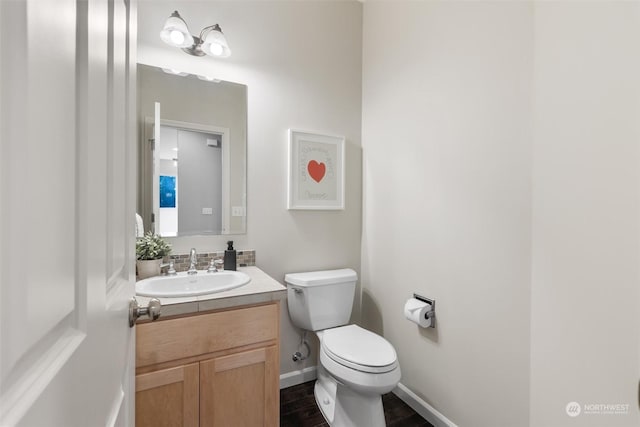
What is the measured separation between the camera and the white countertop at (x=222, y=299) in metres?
1.15

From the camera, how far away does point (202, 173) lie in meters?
1.76

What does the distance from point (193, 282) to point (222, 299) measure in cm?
42

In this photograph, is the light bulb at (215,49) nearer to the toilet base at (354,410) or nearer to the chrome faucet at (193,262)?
the chrome faucet at (193,262)

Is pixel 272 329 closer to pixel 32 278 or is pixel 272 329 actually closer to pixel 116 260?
pixel 116 260

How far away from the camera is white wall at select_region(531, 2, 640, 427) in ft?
3.09

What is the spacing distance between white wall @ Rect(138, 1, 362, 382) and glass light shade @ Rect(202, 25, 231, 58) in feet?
0.29

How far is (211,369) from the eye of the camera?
1233mm

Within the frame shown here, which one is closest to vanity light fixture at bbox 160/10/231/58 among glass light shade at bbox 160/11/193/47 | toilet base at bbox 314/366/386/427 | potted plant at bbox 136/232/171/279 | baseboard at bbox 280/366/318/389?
glass light shade at bbox 160/11/193/47

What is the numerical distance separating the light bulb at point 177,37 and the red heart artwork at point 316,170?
99 cm

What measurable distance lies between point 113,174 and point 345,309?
1.65 meters

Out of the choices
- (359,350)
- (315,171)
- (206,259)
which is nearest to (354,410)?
(359,350)

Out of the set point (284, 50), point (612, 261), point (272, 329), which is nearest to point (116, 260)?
point (272, 329)

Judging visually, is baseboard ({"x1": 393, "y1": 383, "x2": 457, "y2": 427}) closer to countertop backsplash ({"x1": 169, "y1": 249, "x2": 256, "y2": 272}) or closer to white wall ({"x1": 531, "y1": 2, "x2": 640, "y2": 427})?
white wall ({"x1": 531, "y1": 2, "x2": 640, "y2": 427})

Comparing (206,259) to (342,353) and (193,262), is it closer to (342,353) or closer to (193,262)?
(193,262)
